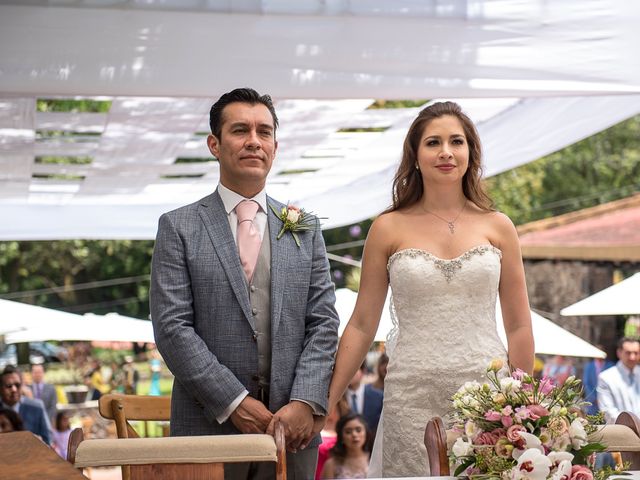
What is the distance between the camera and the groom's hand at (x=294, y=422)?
344cm

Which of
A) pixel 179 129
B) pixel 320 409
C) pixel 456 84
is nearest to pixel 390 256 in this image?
pixel 320 409

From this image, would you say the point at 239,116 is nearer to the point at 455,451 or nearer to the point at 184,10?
the point at 184,10

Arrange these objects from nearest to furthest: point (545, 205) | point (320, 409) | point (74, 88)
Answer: point (320, 409) < point (74, 88) < point (545, 205)

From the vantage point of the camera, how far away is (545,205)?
31422 mm

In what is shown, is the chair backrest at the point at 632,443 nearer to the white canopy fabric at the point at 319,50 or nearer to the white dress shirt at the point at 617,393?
the white canopy fabric at the point at 319,50

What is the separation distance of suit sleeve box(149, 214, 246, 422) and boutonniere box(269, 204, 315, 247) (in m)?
0.34

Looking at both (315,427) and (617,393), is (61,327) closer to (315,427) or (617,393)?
(617,393)

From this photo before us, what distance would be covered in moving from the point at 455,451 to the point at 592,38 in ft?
8.47

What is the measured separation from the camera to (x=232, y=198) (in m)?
3.72

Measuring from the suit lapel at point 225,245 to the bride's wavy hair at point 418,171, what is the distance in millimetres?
739

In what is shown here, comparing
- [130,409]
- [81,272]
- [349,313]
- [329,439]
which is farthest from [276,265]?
[81,272]

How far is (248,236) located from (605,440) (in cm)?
134

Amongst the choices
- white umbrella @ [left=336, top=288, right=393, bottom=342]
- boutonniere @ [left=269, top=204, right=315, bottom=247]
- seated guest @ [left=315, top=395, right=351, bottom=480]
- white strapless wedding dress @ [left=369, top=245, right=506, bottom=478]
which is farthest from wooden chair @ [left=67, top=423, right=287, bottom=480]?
white umbrella @ [left=336, top=288, right=393, bottom=342]

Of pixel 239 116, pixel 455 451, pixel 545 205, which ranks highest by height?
pixel 545 205
